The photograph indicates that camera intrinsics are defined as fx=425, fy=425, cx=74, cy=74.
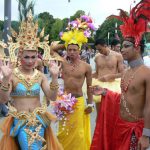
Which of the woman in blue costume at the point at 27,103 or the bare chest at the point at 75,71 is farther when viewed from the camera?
the bare chest at the point at 75,71

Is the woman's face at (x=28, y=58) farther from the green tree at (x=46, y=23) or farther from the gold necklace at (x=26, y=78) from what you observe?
the green tree at (x=46, y=23)

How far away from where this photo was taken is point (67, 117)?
6.39 m

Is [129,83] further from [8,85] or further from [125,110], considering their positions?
[8,85]

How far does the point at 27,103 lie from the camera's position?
196 inches

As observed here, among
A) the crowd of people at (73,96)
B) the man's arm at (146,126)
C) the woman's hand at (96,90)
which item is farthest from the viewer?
the woman's hand at (96,90)

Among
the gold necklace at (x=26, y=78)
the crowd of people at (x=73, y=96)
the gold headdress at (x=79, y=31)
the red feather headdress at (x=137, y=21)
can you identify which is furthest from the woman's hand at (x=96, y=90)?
the gold headdress at (x=79, y=31)

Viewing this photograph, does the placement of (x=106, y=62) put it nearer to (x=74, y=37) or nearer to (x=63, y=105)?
(x=74, y=37)

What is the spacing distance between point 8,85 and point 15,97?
0.33 m

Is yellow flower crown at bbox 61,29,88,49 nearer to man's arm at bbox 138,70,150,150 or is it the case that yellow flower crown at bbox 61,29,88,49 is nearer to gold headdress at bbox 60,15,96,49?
gold headdress at bbox 60,15,96,49

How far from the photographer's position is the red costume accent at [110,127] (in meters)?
4.45

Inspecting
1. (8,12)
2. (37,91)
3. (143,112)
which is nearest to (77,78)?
(37,91)

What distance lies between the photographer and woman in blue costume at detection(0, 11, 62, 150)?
4.91 m

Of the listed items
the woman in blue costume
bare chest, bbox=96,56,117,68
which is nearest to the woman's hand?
the woman in blue costume

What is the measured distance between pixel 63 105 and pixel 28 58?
1476 mm
